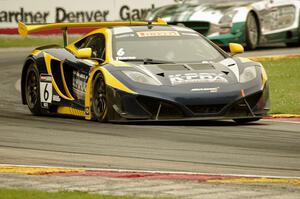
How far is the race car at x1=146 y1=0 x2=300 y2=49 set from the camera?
23656 millimetres

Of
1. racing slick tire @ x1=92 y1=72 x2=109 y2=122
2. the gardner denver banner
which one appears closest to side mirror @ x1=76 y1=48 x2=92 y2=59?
racing slick tire @ x1=92 y1=72 x2=109 y2=122

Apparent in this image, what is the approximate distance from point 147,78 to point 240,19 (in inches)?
454

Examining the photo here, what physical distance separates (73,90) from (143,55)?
1138 millimetres

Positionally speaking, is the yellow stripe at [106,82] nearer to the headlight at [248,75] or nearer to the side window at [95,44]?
the side window at [95,44]

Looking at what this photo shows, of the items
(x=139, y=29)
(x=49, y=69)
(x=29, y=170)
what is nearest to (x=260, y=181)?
(x=29, y=170)

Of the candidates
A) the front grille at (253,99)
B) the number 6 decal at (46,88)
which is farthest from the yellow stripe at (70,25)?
the front grille at (253,99)

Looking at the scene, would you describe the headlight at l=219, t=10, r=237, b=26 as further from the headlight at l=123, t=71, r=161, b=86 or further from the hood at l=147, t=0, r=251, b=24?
the headlight at l=123, t=71, r=161, b=86

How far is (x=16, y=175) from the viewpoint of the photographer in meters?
8.20

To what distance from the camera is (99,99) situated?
42.4 feet

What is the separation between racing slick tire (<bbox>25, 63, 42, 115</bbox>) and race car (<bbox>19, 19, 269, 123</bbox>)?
25mm

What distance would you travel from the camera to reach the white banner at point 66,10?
2870 centimetres

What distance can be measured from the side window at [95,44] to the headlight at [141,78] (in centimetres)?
92

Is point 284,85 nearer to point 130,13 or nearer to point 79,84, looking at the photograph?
point 79,84

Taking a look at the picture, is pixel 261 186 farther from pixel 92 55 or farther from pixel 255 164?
pixel 92 55
